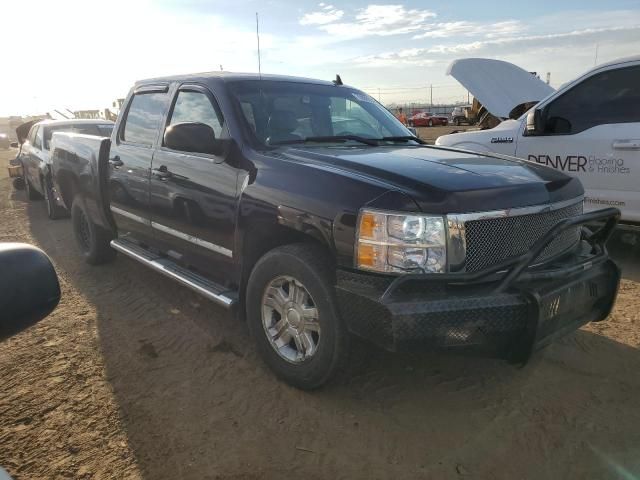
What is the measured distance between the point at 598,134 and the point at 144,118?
451 centimetres

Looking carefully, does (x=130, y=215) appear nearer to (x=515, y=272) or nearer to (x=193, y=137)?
(x=193, y=137)

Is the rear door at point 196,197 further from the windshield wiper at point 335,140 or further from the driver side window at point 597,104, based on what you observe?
the driver side window at point 597,104

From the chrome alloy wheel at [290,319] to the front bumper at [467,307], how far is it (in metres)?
0.39

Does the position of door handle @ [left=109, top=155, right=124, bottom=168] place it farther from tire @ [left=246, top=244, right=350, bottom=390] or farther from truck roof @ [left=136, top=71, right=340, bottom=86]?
tire @ [left=246, top=244, right=350, bottom=390]

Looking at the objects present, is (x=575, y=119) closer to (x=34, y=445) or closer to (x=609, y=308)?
(x=609, y=308)

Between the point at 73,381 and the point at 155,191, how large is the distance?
1.64 metres

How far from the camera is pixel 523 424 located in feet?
9.27

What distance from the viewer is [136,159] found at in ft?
15.0

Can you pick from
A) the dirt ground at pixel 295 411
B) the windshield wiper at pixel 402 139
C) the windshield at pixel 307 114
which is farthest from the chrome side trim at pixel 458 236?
the windshield wiper at pixel 402 139

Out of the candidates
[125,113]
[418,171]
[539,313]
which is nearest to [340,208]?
[418,171]

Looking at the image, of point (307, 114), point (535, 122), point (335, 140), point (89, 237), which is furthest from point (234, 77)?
point (535, 122)

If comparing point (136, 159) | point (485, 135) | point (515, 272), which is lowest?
point (515, 272)

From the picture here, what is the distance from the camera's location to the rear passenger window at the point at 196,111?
378 cm

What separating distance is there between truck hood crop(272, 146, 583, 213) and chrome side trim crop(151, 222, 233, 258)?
0.79 metres
